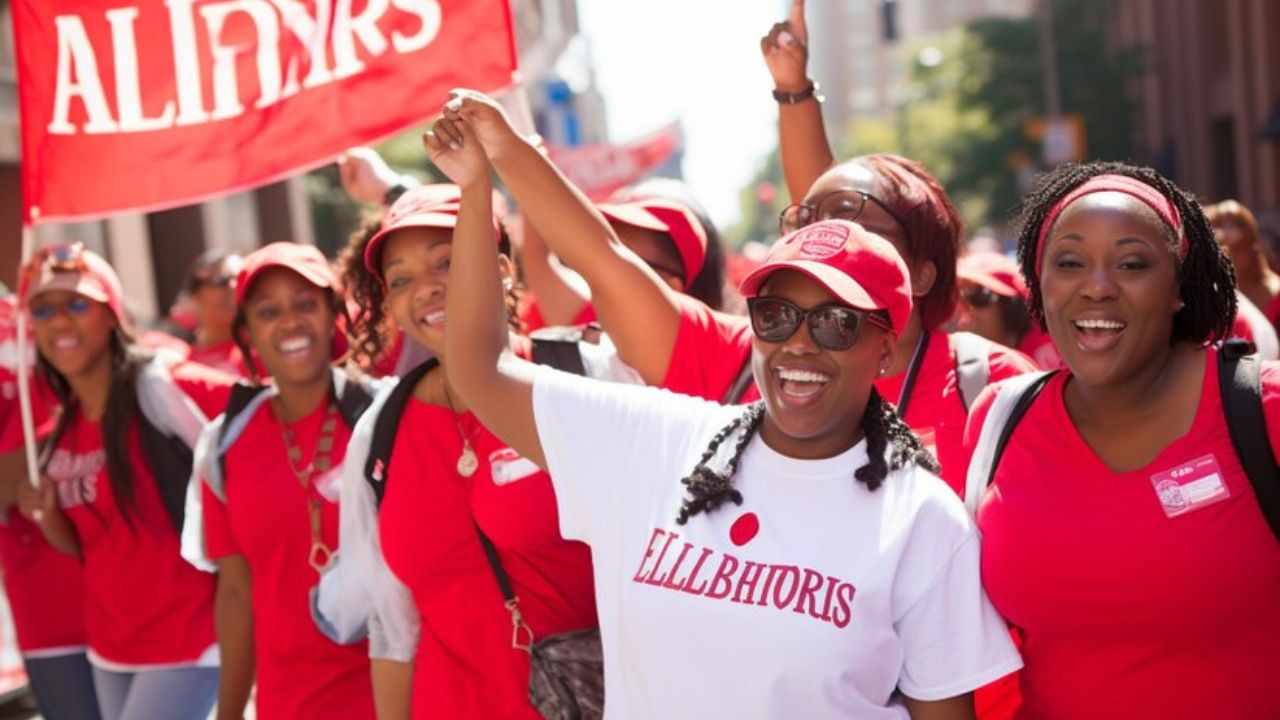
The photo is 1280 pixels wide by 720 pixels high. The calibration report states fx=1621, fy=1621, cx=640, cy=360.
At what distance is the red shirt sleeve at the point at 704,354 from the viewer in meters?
3.49

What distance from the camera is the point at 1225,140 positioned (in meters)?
43.2

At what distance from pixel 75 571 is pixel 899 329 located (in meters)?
3.68

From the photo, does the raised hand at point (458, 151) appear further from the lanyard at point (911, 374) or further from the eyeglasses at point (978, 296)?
the eyeglasses at point (978, 296)

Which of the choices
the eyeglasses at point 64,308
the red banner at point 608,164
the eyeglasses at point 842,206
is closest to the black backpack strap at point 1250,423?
the eyeglasses at point 842,206

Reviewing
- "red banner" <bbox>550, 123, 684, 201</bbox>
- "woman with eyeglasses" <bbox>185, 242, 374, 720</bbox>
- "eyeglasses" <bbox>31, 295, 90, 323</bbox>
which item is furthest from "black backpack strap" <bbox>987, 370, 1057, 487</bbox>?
"red banner" <bbox>550, 123, 684, 201</bbox>

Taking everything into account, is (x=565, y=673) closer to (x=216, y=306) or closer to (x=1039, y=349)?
(x=1039, y=349)

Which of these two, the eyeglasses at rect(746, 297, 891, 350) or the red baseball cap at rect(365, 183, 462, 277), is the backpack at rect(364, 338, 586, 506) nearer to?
the red baseball cap at rect(365, 183, 462, 277)

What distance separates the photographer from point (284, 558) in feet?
14.2

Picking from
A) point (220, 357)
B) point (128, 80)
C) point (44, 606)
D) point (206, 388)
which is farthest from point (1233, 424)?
point (220, 357)

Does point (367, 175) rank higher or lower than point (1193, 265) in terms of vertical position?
higher

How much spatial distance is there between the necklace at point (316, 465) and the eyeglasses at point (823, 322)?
1.81 metres

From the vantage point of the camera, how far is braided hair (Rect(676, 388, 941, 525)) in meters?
2.83

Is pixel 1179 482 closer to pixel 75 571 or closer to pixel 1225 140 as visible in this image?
pixel 75 571

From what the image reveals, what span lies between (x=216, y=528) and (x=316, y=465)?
0.36m
